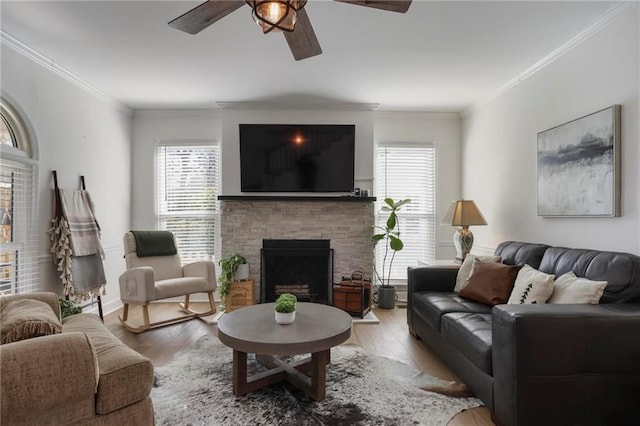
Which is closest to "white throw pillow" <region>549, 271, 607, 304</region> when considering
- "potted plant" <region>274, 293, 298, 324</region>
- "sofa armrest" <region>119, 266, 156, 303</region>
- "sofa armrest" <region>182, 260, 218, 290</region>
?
"potted plant" <region>274, 293, 298, 324</region>

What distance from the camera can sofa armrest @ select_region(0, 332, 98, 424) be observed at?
4.18ft

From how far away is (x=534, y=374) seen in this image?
1810mm

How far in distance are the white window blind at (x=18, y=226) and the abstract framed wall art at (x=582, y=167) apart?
14.7 feet

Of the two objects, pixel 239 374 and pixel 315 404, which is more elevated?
pixel 239 374

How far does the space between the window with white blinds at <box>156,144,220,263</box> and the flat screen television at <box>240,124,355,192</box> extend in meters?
0.70

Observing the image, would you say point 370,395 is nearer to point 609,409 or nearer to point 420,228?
point 609,409

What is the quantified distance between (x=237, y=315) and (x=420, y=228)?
3225 mm


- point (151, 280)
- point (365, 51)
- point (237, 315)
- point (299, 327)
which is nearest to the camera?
point (299, 327)

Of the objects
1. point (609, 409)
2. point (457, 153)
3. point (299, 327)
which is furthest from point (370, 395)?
point (457, 153)

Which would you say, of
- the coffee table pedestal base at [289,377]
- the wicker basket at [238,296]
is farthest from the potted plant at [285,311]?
the wicker basket at [238,296]

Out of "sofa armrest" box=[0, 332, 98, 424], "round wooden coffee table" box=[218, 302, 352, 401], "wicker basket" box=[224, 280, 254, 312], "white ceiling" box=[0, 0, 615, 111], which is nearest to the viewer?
"sofa armrest" box=[0, 332, 98, 424]

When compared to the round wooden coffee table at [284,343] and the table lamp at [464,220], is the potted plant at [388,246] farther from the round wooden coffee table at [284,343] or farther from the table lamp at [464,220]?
the round wooden coffee table at [284,343]

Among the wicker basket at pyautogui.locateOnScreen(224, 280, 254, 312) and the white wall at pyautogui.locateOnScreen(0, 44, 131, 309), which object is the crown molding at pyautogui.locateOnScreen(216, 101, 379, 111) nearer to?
the white wall at pyautogui.locateOnScreen(0, 44, 131, 309)

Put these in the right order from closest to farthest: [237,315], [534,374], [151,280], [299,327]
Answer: [534,374] → [299,327] → [237,315] → [151,280]
